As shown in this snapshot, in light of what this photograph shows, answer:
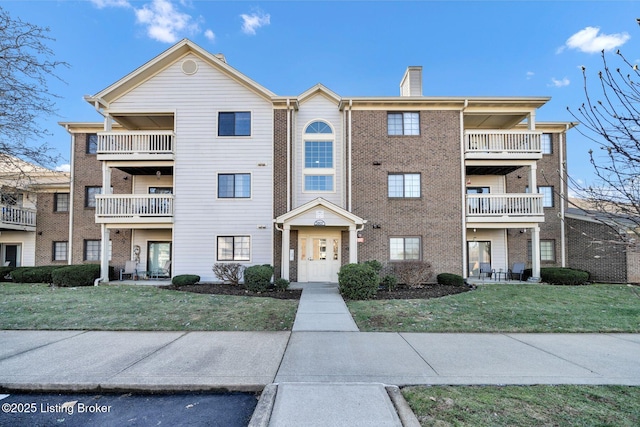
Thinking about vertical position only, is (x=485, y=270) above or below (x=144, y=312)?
above

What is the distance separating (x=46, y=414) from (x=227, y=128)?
13470 mm

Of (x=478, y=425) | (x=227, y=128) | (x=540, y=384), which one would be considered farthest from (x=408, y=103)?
(x=478, y=425)

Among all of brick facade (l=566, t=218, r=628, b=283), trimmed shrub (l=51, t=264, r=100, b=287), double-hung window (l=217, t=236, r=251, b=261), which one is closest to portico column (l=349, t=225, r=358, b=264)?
double-hung window (l=217, t=236, r=251, b=261)

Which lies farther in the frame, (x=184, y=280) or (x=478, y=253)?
(x=478, y=253)

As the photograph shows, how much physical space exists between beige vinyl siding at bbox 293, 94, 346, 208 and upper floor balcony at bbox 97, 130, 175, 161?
594cm

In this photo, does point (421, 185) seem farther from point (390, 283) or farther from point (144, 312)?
point (144, 312)

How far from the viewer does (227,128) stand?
15602 mm

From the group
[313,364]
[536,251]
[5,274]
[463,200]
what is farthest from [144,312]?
[536,251]

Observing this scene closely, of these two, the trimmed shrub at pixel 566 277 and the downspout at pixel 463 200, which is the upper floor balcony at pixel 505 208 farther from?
the trimmed shrub at pixel 566 277

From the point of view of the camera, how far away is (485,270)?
16.6 metres

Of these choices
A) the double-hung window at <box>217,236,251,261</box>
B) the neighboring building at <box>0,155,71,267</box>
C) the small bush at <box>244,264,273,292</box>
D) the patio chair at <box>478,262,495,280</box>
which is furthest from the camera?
the neighboring building at <box>0,155,71,267</box>

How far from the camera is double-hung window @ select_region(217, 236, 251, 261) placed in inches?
598

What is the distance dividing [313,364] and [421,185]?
12069mm

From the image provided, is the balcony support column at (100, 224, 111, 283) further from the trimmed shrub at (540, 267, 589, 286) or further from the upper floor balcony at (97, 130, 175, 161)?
the trimmed shrub at (540, 267, 589, 286)
